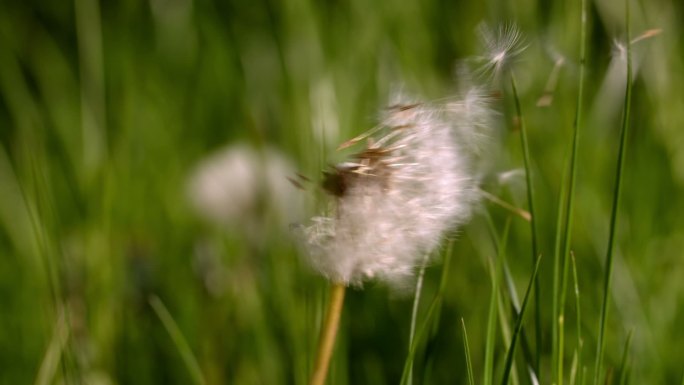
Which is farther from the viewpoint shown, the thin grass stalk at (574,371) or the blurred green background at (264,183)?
the blurred green background at (264,183)

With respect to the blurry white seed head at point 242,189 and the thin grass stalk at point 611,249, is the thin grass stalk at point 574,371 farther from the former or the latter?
the blurry white seed head at point 242,189

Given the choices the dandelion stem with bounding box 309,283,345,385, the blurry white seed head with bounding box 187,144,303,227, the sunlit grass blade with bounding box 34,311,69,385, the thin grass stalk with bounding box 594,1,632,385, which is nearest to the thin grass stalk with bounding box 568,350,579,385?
the thin grass stalk with bounding box 594,1,632,385

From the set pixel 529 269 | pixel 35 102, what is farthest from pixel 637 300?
pixel 35 102

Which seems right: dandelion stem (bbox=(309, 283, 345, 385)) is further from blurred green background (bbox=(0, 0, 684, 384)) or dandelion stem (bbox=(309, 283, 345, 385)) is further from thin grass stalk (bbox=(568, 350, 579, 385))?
thin grass stalk (bbox=(568, 350, 579, 385))

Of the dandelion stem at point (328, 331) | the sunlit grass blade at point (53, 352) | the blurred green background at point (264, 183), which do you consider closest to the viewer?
the dandelion stem at point (328, 331)

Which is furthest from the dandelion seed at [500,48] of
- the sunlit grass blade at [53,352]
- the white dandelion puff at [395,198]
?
the sunlit grass blade at [53,352]

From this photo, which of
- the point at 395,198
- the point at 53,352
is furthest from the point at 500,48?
the point at 53,352

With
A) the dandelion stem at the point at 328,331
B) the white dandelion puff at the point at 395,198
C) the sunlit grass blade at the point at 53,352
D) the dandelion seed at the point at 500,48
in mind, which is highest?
the dandelion seed at the point at 500,48
